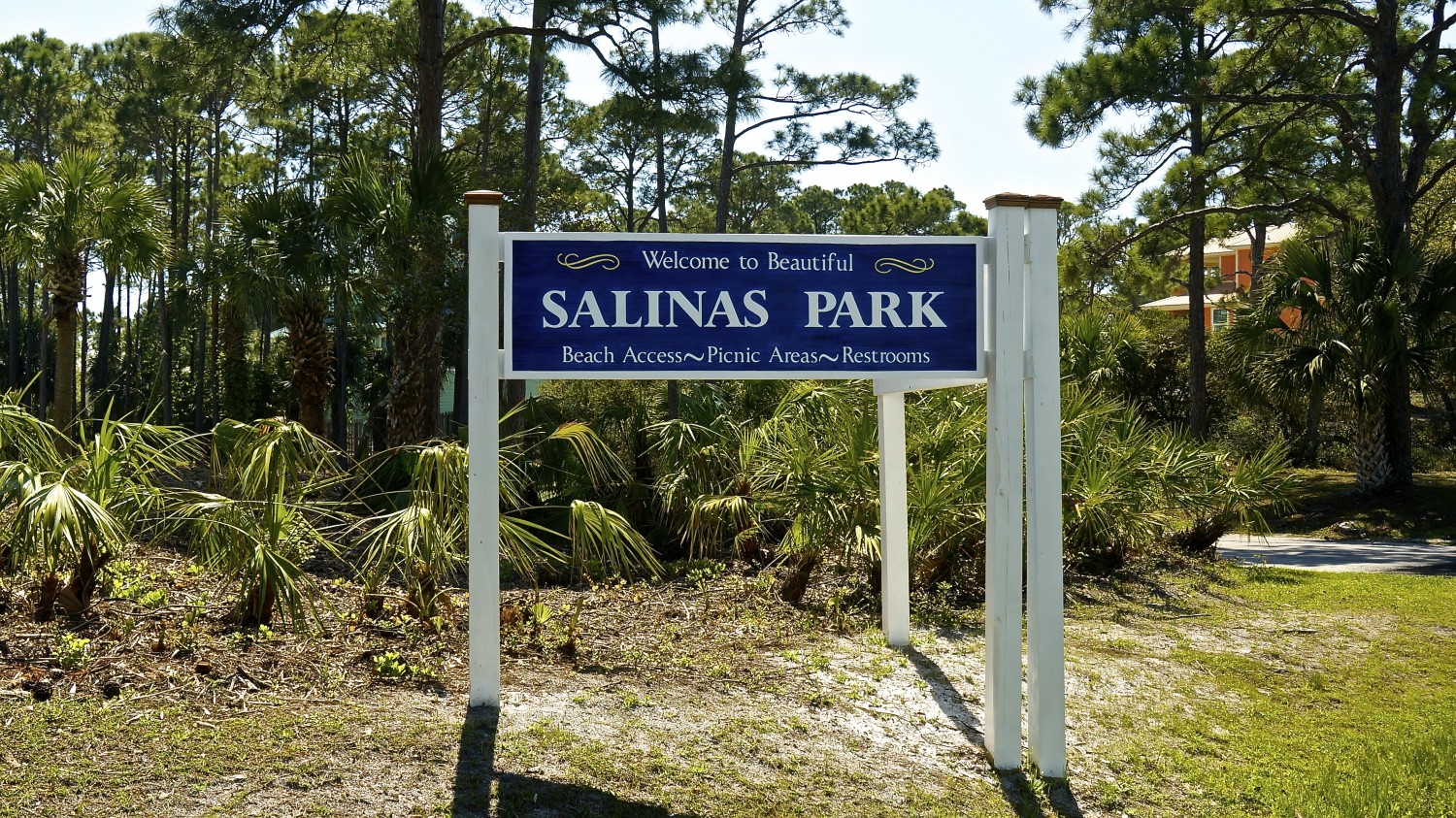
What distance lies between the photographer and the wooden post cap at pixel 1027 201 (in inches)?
190

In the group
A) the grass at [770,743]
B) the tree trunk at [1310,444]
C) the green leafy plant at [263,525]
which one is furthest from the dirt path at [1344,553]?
the green leafy plant at [263,525]

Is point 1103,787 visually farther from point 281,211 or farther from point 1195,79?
point 1195,79

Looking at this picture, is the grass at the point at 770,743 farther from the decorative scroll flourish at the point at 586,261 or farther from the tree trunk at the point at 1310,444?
the tree trunk at the point at 1310,444

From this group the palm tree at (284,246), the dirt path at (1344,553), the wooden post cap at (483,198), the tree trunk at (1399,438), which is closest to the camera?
the wooden post cap at (483,198)

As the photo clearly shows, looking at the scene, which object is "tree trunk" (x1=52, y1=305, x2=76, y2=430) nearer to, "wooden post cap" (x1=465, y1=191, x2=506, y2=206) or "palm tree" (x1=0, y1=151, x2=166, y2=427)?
"palm tree" (x1=0, y1=151, x2=166, y2=427)

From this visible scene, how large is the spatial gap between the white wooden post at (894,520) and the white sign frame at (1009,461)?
181 cm

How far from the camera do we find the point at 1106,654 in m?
6.79

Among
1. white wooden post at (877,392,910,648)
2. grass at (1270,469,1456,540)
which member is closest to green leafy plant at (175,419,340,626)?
white wooden post at (877,392,910,648)

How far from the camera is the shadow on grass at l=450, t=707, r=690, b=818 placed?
409cm

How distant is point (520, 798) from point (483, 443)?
4.97ft

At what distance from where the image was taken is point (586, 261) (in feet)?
16.4

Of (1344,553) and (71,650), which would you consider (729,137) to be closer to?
(1344,553)

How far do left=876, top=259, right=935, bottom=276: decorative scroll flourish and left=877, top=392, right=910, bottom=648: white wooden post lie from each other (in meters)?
1.84

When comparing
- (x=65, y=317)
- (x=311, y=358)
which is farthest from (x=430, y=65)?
(x=65, y=317)
